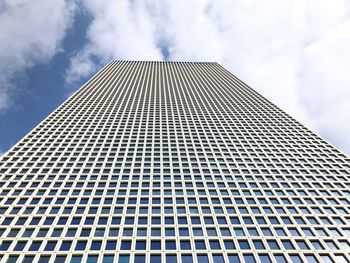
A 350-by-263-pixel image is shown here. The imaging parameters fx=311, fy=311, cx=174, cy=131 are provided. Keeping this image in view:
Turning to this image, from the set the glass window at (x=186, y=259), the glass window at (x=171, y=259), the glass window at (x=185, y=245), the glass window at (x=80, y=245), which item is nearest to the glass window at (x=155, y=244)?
the glass window at (x=171, y=259)

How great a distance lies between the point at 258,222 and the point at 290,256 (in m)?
6.57

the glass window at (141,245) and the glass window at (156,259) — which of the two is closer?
the glass window at (156,259)

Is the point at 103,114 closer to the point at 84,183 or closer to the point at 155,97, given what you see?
the point at 155,97

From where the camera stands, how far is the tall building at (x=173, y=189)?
37562 millimetres

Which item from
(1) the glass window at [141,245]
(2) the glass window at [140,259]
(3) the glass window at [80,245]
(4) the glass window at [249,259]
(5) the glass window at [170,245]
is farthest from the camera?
(5) the glass window at [170,245]

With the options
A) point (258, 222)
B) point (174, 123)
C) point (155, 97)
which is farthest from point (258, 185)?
point (155, 97)

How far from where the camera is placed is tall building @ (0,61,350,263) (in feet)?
123

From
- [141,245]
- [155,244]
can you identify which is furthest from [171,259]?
[141,245]

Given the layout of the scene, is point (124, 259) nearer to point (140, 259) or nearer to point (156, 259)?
point (140, 259)

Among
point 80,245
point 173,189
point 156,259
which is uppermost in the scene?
point 173,189

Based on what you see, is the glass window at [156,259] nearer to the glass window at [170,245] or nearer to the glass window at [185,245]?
the glass window at [170,245]

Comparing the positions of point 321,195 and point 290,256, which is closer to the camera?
point 290,256

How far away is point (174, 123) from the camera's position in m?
75.2

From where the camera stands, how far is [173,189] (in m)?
49.1
